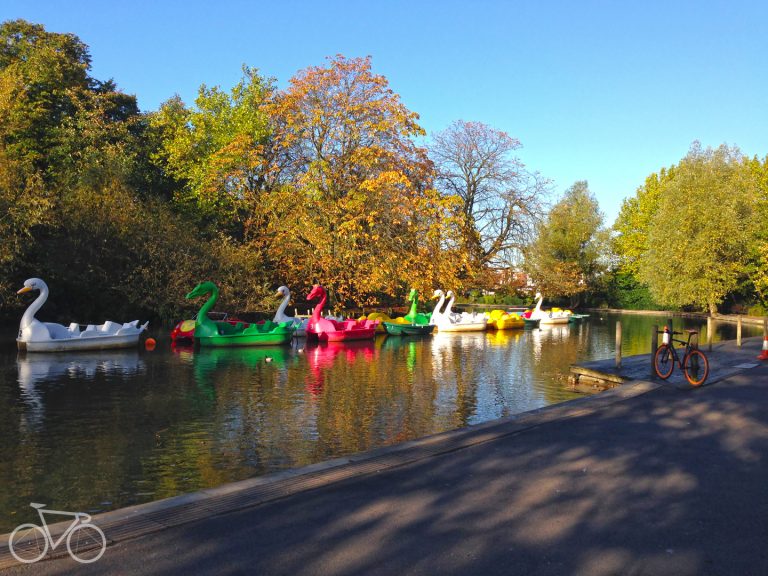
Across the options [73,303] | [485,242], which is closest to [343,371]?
[73,303]

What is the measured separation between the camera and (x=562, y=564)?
468 cm

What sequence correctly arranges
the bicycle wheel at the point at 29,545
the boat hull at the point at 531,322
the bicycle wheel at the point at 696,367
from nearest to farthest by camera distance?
the bicycle wheel at the point at 29,545
the bicycle wheel at the point at 696,367
the boat hull at the point at 531,322

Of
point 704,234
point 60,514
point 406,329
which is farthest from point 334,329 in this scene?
point 704,234

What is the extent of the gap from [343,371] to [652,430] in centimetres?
931

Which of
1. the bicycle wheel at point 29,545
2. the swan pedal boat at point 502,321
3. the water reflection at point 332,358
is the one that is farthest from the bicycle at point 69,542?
the swan pedal boat at point 502,321

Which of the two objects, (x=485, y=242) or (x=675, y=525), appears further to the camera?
(x=485, y=242)

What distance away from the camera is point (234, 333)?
22.5 m

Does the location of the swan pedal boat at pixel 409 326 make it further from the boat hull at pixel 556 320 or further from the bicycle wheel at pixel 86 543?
the bicycle wheel at pixel 86 543

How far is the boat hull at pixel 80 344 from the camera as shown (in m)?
19.1

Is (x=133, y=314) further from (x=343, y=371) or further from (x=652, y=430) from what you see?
(x=652, y=430)

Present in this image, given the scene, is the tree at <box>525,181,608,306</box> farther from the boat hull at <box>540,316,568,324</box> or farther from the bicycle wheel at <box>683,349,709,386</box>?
the bicycle wheel at <box>683,349,709,386</box>

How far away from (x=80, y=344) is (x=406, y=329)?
13.7 m

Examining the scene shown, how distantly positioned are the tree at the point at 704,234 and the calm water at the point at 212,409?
30908mm

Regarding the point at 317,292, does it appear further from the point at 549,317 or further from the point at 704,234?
the point at 704,234
